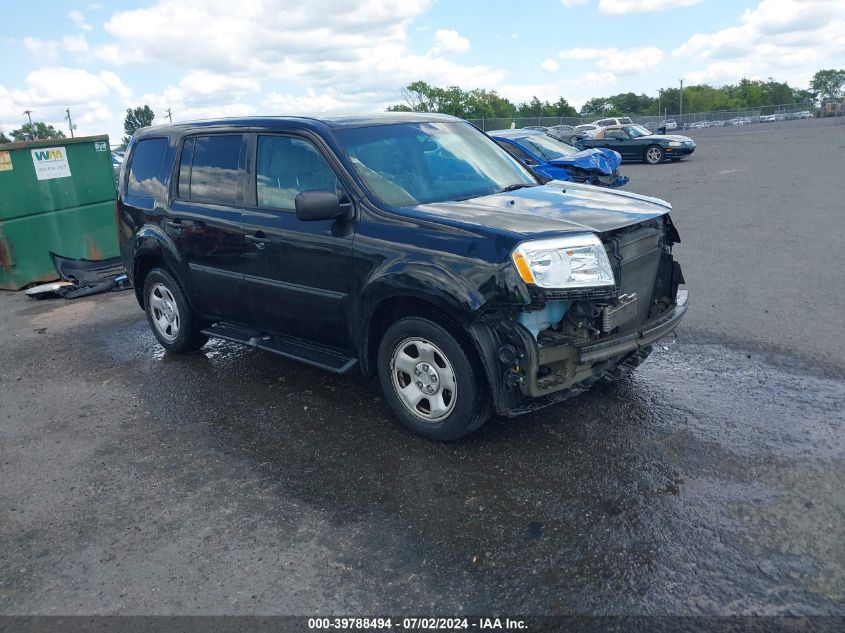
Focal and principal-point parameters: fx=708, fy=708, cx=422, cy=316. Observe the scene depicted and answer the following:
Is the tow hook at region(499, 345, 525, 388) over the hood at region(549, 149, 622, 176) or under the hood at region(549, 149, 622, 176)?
under

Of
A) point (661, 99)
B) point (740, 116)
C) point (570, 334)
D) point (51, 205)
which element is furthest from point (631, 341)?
point (661, 99)

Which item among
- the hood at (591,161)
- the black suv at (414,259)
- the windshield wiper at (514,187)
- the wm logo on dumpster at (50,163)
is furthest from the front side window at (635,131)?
the windshield wiper at (514,187)

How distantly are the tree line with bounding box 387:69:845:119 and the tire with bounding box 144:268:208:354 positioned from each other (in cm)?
8352

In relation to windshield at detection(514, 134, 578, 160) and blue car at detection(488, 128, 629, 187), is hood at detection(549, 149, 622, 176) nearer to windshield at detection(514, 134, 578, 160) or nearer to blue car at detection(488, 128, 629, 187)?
blue car at detection(488, 128, 629, 187)

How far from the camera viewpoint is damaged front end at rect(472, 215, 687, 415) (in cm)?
382

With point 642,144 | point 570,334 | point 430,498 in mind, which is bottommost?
point 430,498

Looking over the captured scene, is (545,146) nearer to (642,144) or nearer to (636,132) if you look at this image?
(642,144)

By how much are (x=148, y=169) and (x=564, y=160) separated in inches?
392

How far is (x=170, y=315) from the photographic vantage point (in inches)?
251

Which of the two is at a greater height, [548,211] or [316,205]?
[316,205]

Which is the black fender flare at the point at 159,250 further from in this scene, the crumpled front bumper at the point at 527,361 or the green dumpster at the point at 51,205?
the green dumpster at the point at 51,205

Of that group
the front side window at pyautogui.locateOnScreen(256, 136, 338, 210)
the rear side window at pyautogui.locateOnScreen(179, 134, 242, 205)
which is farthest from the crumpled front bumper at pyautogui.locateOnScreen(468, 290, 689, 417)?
the rear side window at pyautogui.locateOnScreen(179, 134, 242, 205)

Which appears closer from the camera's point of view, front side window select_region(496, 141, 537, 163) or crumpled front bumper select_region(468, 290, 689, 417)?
crumpled front bumper select_region(468, 290, 689, 417)

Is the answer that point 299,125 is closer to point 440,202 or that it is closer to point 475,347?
point 440,202
